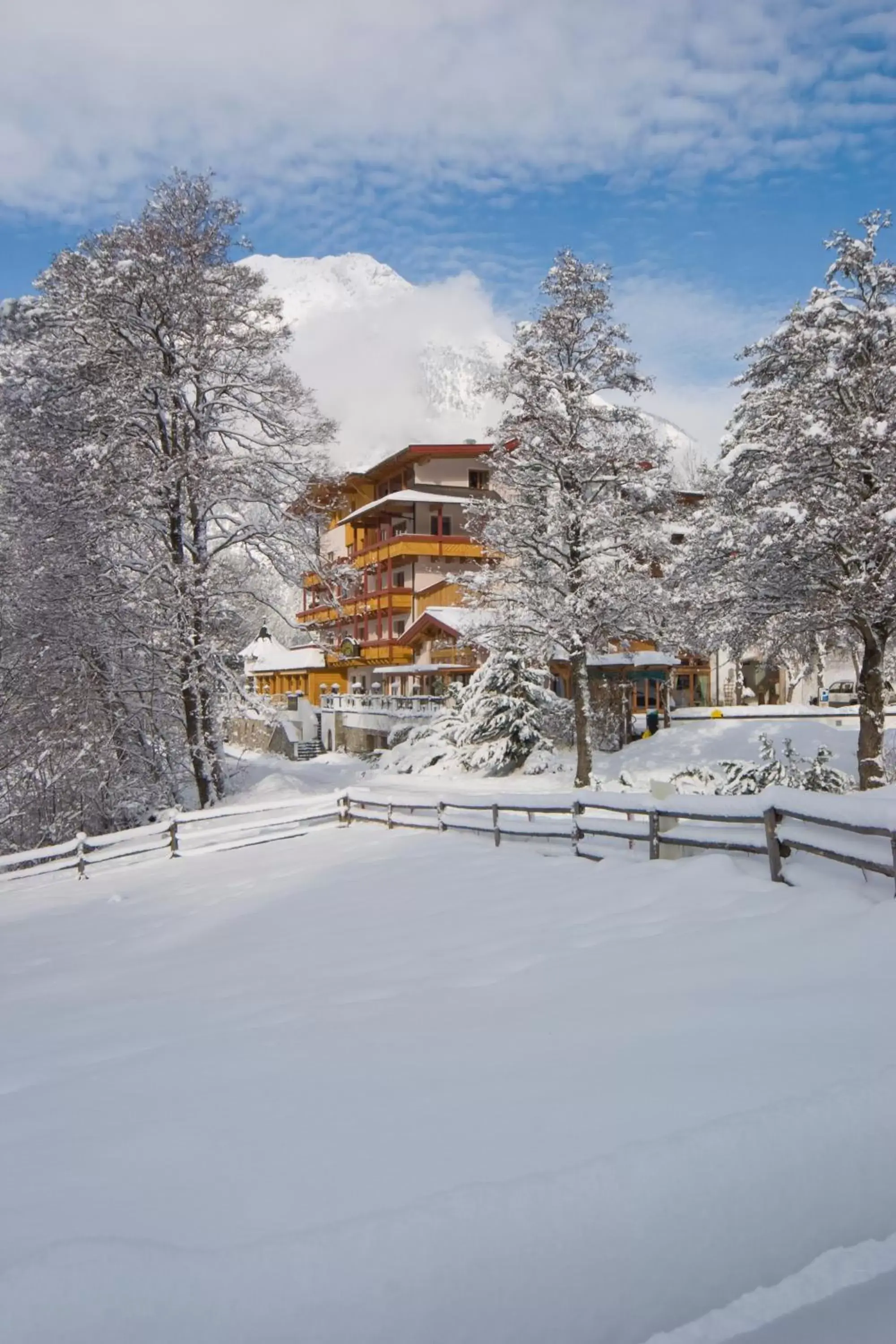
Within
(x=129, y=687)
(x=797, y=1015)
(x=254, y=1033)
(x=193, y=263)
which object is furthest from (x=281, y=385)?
(x=797, y=1015)

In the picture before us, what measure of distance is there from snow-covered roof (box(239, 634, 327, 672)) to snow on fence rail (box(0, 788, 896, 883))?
38.8m

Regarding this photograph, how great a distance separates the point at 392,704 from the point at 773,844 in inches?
1248

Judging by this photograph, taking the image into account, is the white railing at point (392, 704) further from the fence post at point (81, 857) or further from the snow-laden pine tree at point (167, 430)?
the fence post at point (81, 857)

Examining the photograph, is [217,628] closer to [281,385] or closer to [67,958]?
[281,385]

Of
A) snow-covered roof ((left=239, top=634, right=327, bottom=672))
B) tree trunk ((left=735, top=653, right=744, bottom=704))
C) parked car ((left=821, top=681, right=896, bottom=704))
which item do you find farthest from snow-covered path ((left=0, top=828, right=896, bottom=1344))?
snow-covered roof ((left=239, top=634, right=327, bottom=672))

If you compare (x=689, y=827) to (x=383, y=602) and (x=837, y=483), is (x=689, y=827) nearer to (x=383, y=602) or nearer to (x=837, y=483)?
(x=837, y=483)

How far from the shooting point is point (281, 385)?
18.6 meters

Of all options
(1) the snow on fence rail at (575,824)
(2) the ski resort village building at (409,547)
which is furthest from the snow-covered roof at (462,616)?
(1) the snow on fence rail at (575,824)

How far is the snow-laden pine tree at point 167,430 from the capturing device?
17141 millimetres

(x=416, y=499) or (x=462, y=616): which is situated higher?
(x=416, y=499)

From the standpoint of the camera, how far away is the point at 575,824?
11.7 meters

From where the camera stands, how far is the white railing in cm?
3709

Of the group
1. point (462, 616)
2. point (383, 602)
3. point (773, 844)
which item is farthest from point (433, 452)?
point (773, 844)

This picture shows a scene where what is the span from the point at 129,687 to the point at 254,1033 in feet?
48.5
